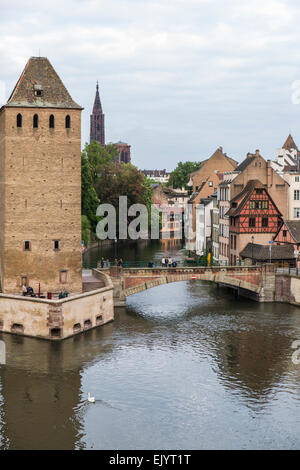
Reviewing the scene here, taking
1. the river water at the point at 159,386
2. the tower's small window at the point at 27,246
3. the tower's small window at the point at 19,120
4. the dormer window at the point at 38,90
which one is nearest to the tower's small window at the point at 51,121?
the dormer window at the point at 38,90

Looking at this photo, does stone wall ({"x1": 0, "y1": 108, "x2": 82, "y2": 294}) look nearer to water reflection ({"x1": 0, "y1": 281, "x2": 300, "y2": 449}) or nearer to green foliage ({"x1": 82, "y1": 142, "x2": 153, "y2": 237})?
water reflection ({"x1": 0, "y1": 281, "x2": 300, "y2": 449})

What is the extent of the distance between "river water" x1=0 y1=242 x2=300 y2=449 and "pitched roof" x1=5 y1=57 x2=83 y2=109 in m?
16.7

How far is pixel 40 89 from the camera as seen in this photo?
1948 inches

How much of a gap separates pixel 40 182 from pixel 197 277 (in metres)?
16.2

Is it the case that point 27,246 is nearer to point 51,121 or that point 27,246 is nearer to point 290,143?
point 51,121

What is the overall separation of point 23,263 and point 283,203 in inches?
1305

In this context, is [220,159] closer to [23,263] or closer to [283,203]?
[283,203]

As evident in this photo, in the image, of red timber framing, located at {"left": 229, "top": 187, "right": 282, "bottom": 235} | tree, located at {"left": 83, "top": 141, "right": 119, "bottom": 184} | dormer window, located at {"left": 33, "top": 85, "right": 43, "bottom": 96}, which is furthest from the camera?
tree, located at {"left": 83, "top": 141, "right": 119, "bottom": 184}

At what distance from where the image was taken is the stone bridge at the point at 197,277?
5616 centimetres

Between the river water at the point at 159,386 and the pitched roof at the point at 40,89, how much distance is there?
55.0 ft

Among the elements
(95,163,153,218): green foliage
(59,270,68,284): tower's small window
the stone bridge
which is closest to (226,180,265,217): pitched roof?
the stone bridge

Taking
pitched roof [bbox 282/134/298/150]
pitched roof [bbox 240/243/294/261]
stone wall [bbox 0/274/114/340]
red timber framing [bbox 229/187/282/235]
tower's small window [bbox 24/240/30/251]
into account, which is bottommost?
stone wall [bbox 0/274/114/340]

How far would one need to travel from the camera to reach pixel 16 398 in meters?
33.5

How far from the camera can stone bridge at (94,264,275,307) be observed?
56.2 metres
